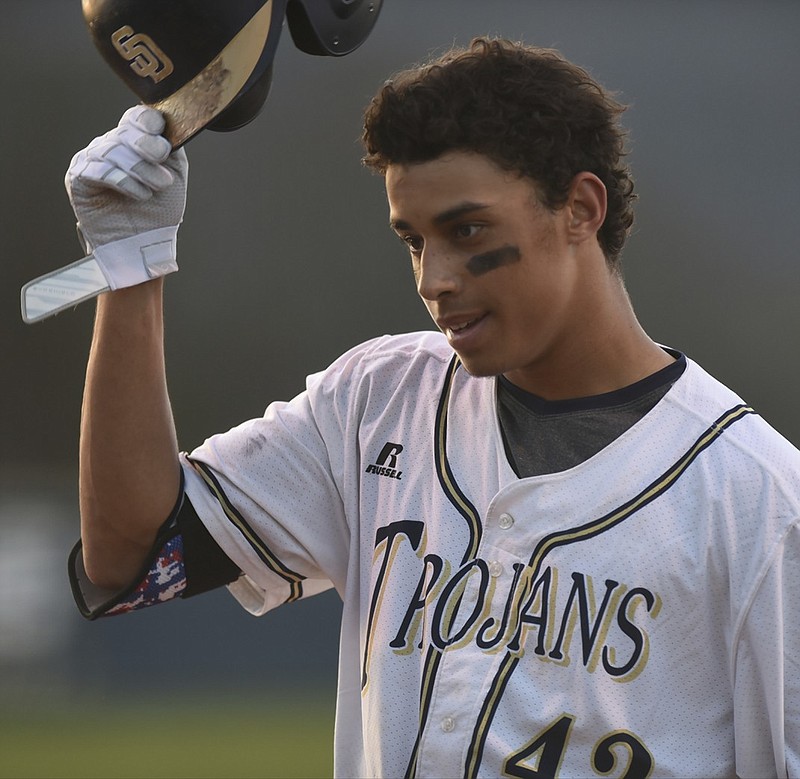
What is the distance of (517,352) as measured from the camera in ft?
4.42

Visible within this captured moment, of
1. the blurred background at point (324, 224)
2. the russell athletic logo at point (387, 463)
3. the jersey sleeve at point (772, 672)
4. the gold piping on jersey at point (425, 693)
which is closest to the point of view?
the jersey sleeve at point (772, 672)

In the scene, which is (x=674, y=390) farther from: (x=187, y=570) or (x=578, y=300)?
(x=187, y=570)

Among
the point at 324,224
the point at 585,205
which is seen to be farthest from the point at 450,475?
the point at 324,224

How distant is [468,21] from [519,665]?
3.27m

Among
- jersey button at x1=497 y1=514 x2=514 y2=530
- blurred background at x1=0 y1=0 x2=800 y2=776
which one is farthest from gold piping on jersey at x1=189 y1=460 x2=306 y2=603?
blurred background at x1=0 y1=0 x2=800 y2=776

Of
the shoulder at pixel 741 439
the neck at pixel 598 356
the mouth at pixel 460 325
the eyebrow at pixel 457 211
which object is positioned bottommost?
the shoulder at pixel 741 439

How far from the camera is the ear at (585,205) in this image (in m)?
1.39

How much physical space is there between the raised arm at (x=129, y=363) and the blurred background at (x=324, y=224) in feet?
8.74

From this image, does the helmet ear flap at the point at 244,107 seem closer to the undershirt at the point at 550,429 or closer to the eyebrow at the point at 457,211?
the eyebrow at the point at 457,211

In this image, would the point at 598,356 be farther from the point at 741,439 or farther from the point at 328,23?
the point at 328,23

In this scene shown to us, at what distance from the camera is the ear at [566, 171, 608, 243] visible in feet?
4.55

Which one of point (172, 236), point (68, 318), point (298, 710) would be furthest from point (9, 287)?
point (172, 236)

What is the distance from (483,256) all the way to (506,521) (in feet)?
0.98

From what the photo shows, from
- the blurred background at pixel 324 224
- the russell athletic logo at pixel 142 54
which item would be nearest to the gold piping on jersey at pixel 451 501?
the russell athletic logo at pixel 142 54
